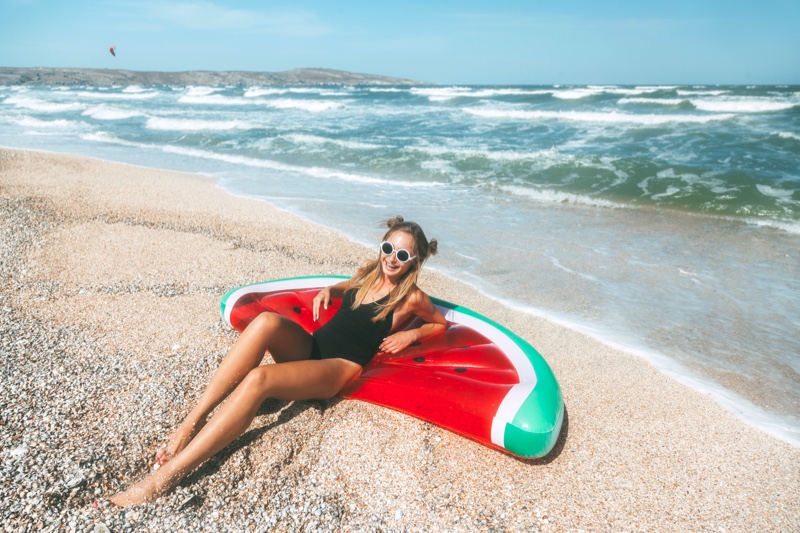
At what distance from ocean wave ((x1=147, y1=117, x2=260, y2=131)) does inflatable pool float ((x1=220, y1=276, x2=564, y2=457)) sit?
1777cm

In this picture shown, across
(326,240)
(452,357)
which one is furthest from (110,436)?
(326,240)

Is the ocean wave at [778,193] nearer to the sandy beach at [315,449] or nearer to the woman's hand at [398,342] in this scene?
the sandy beach at [315,449]

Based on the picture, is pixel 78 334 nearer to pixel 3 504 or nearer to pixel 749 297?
pixel 3 504

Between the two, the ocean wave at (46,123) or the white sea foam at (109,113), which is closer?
the ocean wave at (46,123)

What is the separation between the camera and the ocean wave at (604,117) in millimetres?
20906

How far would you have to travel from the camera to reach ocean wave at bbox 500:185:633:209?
9.60 metres

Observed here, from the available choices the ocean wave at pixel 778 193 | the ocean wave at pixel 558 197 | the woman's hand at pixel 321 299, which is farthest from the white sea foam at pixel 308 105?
the woman's hand at pixel 321 299

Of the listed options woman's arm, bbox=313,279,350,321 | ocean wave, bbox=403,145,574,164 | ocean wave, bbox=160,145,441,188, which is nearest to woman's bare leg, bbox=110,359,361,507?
woman's arm, bbox=313,279,350,321

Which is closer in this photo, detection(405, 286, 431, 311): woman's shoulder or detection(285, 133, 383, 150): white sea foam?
detection(405, 286, 431, 311): woman's shoulder

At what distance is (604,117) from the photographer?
76.6ft

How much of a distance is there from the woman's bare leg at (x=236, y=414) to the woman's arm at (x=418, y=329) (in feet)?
1.52

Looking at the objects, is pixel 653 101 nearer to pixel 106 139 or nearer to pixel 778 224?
pixel 778 224

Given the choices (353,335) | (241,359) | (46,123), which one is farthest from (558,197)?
(46,123)

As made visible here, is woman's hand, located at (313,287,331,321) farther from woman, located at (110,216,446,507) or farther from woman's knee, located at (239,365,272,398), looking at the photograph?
woman's knee, located at (239,365,272,398)
